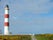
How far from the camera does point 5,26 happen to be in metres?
22.4

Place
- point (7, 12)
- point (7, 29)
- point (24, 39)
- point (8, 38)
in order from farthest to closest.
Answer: point (7, 12) → point (7, 29) → point (24, 39) → point (8, 38)

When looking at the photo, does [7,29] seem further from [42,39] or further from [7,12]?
[42,39]

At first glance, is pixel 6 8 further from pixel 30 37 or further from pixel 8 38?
pixel 8 38

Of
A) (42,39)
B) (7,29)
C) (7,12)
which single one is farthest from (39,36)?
(7,12)

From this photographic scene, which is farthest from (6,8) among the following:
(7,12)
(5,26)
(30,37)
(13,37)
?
(13,37)

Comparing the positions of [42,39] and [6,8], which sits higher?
[6,8]

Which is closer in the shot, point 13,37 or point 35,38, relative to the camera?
point 13,37

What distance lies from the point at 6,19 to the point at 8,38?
967cm

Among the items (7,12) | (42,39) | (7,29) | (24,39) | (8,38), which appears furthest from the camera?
(7,12)

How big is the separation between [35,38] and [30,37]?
453 mm

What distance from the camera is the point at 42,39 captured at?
15688mm

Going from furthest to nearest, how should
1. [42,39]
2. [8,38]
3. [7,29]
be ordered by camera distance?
[7,29], [42,39], [8,38]

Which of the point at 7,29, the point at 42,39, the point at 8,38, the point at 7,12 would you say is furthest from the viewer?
the point at 7,12

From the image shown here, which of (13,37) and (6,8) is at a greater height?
(6,8)
